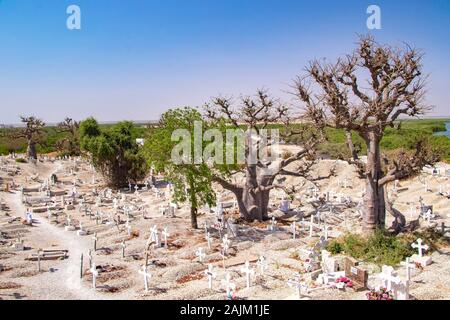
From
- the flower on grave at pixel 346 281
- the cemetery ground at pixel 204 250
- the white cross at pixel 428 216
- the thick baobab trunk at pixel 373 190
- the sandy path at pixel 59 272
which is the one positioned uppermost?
the thick baobab trunk at pixel 373 190

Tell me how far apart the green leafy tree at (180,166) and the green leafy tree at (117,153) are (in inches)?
662

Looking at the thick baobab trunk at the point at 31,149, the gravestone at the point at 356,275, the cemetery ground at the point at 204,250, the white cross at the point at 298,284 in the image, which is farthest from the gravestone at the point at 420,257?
the thick baobab trunk at the point at 31,149

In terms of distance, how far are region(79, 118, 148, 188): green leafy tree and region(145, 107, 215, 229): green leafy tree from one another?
1681 centimetres

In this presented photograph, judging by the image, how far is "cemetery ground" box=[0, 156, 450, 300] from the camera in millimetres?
12383

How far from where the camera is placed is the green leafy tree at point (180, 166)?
19.6 meters

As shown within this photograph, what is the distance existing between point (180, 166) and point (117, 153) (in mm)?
19128

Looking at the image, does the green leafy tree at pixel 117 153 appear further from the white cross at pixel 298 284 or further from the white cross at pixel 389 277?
the white cross at pixel 389 277

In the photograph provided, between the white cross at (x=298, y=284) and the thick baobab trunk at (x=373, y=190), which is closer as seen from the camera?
the white cross at (x=298, y=284)

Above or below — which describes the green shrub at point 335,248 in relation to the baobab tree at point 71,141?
below

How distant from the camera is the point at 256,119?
23609 mm

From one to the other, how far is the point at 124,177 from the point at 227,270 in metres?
24.9

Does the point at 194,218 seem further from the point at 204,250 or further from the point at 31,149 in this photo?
the point at 31,149
